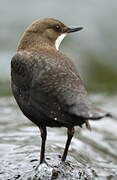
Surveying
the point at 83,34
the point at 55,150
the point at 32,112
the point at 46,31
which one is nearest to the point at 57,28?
the point at 46,31

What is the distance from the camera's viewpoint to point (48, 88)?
18.6ft

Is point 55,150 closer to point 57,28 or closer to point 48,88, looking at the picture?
point 57,28

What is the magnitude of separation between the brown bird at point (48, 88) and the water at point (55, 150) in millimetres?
196

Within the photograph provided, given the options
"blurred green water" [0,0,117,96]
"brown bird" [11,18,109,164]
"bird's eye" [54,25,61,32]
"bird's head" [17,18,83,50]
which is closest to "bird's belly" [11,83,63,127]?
"brown bird" [11,18,109,164]

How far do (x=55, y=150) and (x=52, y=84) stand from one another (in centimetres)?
141

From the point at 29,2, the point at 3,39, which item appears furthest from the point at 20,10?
the point at 3,39

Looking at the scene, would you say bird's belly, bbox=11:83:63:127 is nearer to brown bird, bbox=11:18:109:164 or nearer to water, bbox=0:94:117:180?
brown bird, bbox=11:18:109:164

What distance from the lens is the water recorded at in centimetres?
612

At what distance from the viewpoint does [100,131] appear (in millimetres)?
8891

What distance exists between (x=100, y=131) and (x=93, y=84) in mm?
3105

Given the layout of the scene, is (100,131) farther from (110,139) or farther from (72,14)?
(72,14)

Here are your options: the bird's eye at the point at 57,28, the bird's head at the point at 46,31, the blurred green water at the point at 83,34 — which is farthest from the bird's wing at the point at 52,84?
the blurred green water at the point at 83,34

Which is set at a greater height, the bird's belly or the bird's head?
the bird's head

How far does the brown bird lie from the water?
0.20 m
